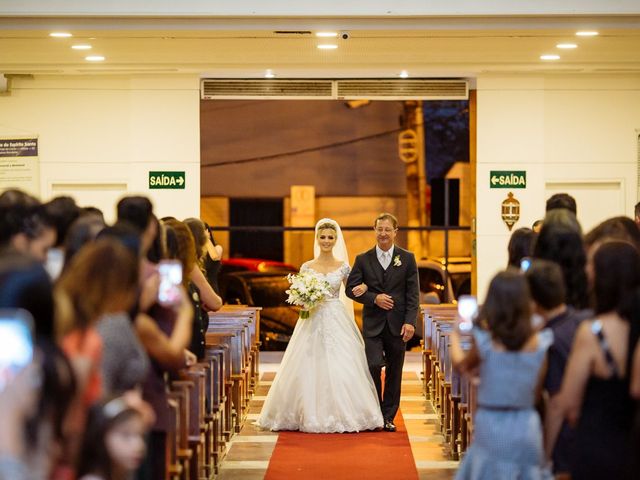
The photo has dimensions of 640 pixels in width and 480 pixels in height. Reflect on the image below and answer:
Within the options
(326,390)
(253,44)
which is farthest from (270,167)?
(326,390)

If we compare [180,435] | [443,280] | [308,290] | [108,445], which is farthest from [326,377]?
[108,445]

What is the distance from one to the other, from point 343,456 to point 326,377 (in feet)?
4.04

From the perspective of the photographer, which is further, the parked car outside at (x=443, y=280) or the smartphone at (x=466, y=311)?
the parked car outside at (x=443, y=280)

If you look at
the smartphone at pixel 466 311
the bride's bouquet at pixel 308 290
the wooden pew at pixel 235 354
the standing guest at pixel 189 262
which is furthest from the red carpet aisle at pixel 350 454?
the smartphone at pixel 466 311

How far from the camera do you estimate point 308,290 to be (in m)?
9.88

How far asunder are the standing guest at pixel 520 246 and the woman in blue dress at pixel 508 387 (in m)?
1.75

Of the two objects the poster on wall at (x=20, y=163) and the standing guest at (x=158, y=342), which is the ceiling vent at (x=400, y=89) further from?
the standing guest at (x=158, y=342)

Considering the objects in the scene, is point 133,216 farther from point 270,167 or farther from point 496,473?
point 270,167

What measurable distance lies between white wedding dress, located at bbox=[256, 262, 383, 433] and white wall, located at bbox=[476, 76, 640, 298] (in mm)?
3747

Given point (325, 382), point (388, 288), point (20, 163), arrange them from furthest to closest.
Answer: point (20, 163) < point (388, 288) < point (325, 382)

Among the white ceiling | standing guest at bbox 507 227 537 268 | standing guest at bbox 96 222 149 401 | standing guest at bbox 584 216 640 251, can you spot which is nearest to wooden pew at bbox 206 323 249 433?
the white ceiling

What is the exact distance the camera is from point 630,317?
4473 millimetres

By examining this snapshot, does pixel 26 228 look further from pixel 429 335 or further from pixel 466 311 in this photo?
pixel 429 335

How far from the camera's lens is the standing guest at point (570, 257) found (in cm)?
548
